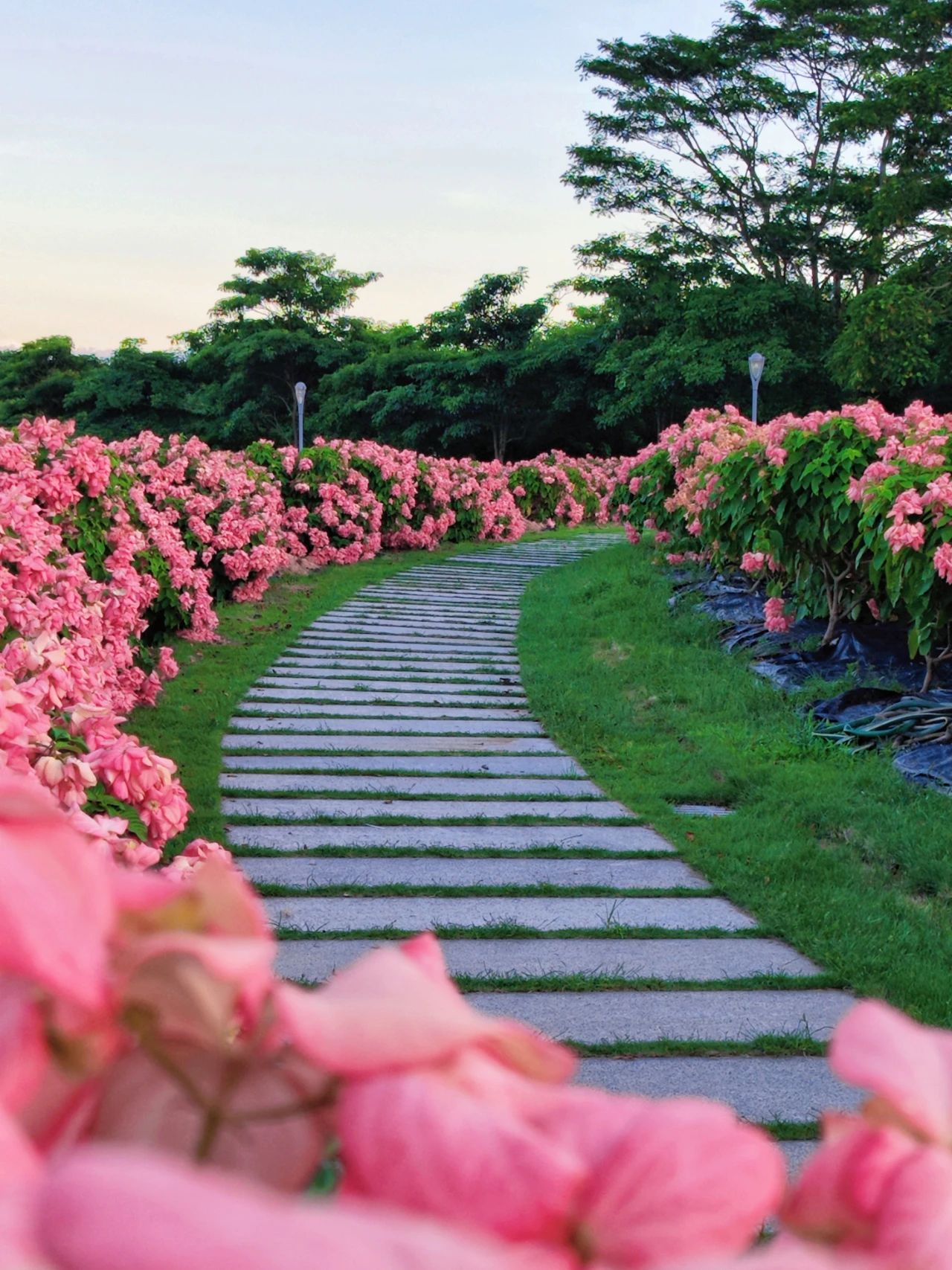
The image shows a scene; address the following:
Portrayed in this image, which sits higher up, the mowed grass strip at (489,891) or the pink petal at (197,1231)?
the pink petal at (197,1231)

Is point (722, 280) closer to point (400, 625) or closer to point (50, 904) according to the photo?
point (400, 625)

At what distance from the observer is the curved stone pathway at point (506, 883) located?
10.2ft

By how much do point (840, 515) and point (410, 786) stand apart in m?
3.06

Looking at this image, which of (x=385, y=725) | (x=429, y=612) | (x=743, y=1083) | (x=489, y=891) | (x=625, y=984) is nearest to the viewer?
(x=743, y=1083)

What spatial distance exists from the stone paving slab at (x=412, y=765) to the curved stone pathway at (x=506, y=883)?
0.01 meters

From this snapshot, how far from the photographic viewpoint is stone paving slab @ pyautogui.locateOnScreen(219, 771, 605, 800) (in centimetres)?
520

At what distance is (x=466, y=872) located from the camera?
4.27 m

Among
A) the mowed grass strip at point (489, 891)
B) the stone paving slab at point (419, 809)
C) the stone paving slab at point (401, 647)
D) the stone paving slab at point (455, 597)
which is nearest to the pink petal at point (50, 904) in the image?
the mowed grass strip at point (489, 891)

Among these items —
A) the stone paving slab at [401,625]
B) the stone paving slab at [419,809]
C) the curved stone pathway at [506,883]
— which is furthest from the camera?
the stone paving slab at [401,625]

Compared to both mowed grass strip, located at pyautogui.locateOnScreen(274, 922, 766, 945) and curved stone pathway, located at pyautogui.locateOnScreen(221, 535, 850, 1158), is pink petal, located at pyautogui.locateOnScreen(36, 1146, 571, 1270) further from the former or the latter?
mowed grass strip, located at pyautogui.locateOnScreen(274, 922, 766, 945)

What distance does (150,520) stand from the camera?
24.4 ft

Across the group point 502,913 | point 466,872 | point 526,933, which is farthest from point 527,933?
point 466,872

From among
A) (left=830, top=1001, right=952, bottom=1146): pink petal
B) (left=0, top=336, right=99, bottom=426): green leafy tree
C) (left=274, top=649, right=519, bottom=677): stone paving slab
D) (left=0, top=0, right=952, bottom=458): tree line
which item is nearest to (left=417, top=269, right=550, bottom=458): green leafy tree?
(left=0, top=0, right=952, bottom=458): tree line

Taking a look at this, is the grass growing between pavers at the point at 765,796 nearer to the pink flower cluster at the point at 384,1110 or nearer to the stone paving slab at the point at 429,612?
the stone paving slab at the point at 429,612
